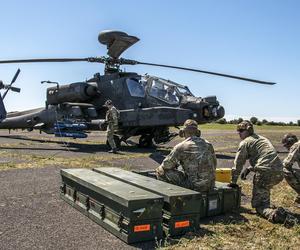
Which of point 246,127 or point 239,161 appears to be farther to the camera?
point 246,127

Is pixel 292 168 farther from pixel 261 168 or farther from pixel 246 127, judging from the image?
pixel 246 127

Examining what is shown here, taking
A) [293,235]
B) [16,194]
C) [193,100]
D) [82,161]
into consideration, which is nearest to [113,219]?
[293,235]

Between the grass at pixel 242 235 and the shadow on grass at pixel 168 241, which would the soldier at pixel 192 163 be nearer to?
the grass at pixel 242 235

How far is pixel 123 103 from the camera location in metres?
16.1

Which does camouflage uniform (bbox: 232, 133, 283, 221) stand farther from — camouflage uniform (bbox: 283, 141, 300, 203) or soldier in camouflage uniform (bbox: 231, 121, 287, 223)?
camouflage uniform (bbox: 283, 141, 300, 203)

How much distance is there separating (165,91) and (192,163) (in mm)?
9516

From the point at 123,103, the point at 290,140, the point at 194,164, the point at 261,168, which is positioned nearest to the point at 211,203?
the point at 194,164

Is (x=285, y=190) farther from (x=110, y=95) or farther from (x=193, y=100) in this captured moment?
(x=110, y=95)

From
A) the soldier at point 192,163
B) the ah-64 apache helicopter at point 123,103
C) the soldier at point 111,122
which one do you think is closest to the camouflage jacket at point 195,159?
the soldier at point 192,163

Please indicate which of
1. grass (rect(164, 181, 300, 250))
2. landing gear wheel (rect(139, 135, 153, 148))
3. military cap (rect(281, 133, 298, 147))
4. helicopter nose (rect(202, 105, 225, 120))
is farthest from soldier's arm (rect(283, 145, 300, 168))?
landing gear wheel (rect(139, 135, 153, 148))

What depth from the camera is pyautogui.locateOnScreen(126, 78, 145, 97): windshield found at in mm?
15836

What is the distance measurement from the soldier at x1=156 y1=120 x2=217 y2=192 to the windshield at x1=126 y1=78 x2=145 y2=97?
384 inches

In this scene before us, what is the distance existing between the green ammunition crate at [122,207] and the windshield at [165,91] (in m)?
9.26

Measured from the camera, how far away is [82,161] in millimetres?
12102
